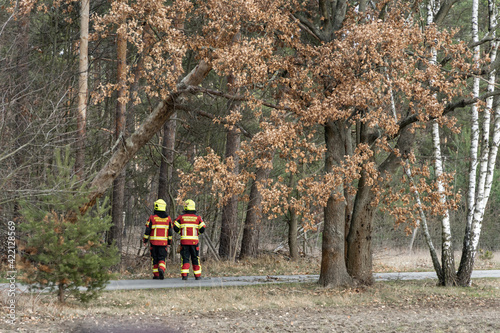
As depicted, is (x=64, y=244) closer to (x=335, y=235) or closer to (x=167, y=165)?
(x=335, y=235)

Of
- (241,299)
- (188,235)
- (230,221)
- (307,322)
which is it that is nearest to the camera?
(307,322)

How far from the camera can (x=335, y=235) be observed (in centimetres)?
1326

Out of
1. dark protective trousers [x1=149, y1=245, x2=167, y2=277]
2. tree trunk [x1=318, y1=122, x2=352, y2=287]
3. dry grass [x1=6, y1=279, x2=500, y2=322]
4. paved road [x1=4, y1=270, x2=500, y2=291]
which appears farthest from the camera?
dark protective trousers [x1=149, y1=245, x2=167, y2=277]

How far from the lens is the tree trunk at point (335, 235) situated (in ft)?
43.2

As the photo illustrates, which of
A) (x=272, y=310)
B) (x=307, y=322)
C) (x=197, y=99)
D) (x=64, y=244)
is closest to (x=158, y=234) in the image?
(x=272, y=310)

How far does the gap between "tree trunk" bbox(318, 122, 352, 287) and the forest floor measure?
449 mm

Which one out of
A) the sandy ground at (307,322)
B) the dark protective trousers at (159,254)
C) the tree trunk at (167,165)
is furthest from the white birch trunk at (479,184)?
the tree trunk at (167,165)

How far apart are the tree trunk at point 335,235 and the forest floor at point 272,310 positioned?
449 mm

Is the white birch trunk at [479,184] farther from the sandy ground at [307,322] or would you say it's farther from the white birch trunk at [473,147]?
the sandy ground at [307,322]

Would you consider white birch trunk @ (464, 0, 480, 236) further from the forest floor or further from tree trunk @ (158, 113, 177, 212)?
tree trunk @ (158, 113, 177, 212)

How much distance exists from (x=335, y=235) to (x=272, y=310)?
3753mm

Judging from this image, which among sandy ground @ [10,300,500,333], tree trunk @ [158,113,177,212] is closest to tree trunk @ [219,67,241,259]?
tree trunk @ [158,113,177,212]

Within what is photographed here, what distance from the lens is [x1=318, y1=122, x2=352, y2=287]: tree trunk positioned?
13.2 meters

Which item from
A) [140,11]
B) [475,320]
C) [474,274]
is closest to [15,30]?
[140,11]
